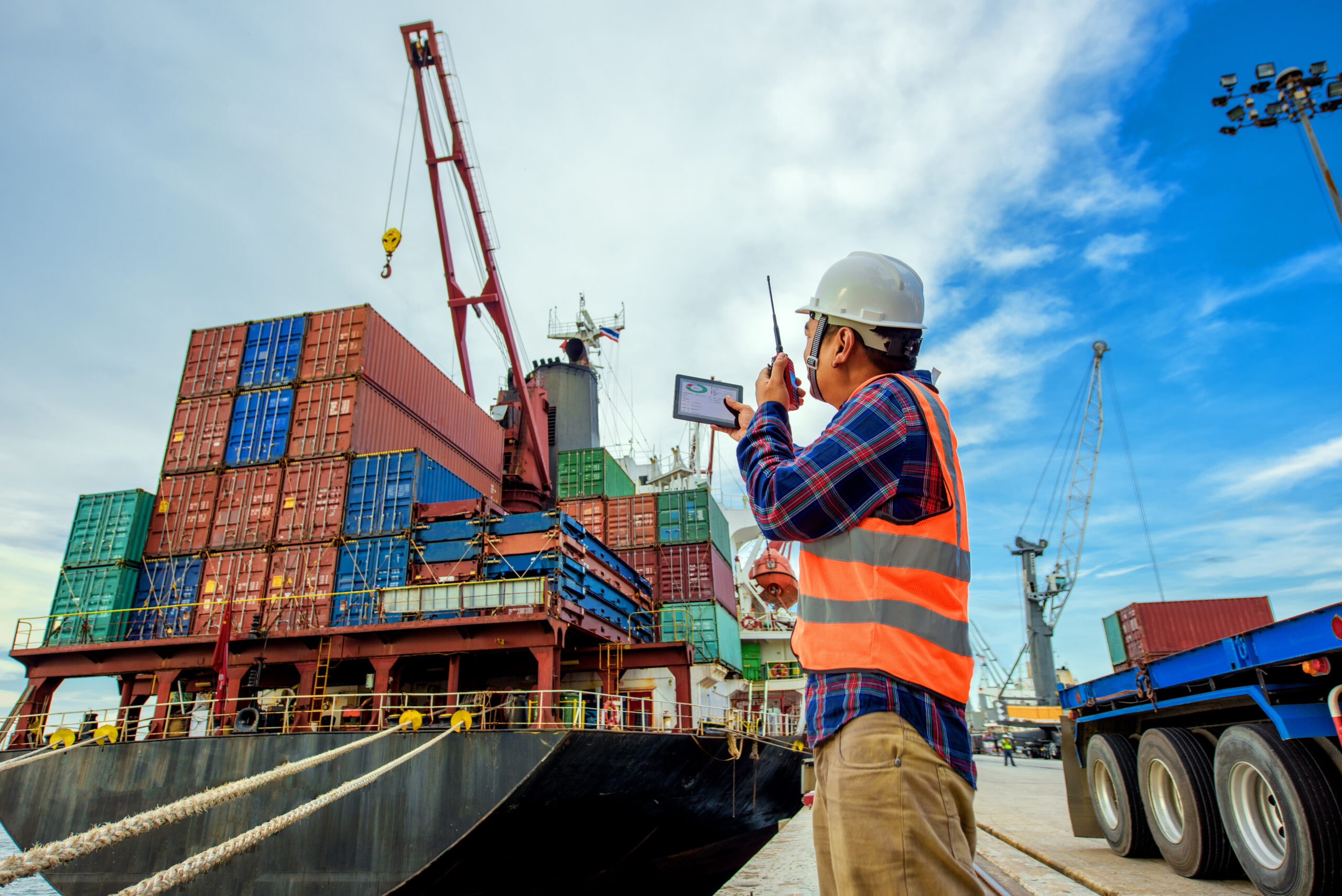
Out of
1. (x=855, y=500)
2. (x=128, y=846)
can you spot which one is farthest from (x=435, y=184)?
(x=855, y=500)

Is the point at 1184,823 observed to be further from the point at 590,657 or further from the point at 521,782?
Answer: the point at 590,657

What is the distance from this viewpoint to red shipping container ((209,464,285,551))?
17.0m

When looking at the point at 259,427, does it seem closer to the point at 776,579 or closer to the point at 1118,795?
the point at 1118,795

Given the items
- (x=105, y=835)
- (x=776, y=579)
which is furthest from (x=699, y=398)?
(x=776, y=579)

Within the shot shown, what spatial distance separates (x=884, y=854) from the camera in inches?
60.6

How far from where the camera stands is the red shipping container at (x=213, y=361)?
64.8ft

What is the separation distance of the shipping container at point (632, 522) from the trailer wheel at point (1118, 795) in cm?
1938

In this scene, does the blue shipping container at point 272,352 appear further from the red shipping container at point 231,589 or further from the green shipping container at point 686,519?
the green shipping container at point 686,519

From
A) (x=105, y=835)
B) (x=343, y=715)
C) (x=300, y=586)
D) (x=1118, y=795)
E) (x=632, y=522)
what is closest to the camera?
(x=105, y=835)

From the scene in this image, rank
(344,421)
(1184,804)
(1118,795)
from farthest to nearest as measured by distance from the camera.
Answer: (344,421), (1118,795), (1184,804)

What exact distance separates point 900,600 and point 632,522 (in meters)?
26.4

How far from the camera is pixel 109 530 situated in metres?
17.1

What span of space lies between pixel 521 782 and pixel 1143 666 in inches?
291

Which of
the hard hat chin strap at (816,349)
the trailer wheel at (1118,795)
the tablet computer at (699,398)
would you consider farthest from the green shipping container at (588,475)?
the hard hat chin strap at (816,349)
